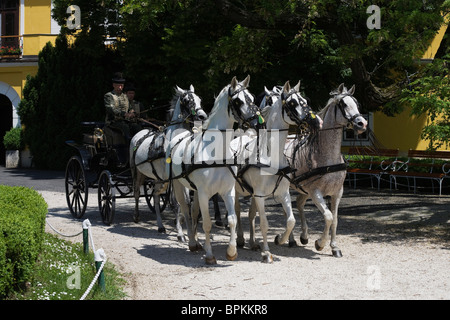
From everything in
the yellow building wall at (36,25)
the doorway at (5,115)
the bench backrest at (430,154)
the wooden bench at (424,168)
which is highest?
the yellow building wall at (36,25)

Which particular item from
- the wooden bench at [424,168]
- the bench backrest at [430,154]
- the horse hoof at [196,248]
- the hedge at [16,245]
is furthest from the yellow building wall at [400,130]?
the hedge at [16,245]

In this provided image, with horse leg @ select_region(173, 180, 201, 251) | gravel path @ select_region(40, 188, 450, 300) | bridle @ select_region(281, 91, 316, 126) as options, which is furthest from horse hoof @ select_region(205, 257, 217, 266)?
bridle @ select_region(281, 91, 316, 126)

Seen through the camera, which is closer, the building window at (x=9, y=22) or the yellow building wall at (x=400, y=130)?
the yellow building wall at (x=400, y=130)

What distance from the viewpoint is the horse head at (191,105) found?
9523mm

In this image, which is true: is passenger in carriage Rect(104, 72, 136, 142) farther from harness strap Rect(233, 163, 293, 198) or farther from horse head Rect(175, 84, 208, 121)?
harness strap Rect(233, 163, 293, 198)

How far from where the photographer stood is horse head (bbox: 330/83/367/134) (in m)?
8.77

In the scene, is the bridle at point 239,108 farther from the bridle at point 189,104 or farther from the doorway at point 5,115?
the doorway at point 5,115

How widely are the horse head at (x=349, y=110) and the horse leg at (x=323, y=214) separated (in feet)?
3.65

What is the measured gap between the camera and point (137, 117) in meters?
12.1

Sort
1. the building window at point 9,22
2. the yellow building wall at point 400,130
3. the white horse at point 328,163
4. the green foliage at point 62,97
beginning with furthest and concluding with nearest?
the building window at point 9,22, the yellow building wall at point 400,130, the green foliage at point 62,97, the white horse at point 328,163

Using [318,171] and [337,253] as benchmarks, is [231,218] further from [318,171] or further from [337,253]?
[337,253]

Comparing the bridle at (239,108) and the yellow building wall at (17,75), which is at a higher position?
the yellow building wall at (17,75)

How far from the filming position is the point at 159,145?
36.5 feet

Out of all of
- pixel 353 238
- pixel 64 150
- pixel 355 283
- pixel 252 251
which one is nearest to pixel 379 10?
pixel 353 238
